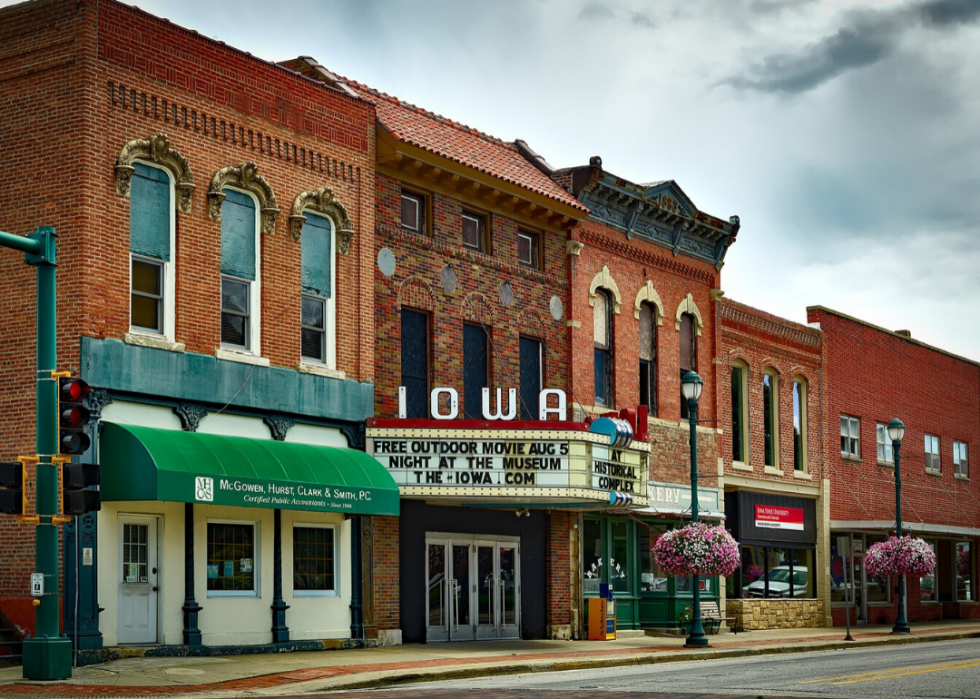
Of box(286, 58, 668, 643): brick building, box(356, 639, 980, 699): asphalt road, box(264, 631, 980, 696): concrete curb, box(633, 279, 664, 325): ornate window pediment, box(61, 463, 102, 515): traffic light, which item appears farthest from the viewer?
box(633, 279, 664, 325): ornate window pediment

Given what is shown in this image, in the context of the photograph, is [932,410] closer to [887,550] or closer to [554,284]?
[887,550]

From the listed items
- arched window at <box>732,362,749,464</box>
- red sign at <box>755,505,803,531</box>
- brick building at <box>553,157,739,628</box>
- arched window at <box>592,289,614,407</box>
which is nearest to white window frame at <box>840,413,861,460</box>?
red sign at <box>755,505,803,531</box>

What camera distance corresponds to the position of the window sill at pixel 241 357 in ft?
80.5

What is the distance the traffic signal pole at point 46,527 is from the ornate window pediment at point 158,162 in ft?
12.8

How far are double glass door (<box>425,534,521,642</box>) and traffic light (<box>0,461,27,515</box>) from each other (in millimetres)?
11876

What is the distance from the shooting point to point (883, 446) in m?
48.7

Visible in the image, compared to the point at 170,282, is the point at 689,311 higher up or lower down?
higher up

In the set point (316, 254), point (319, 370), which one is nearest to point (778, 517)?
point (319, 370)

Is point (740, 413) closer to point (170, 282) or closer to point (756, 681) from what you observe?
point (170, 282)

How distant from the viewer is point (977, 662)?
23.3m

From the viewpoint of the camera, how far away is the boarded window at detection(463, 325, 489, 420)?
30656 millimetres

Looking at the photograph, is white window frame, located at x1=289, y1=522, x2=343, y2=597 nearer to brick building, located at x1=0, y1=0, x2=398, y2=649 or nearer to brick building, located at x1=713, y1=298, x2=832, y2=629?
brick building, located at x1=0, y1=0, x2=398, y2=649

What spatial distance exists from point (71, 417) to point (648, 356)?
20.7 meters

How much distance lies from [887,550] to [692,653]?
48.5ft
